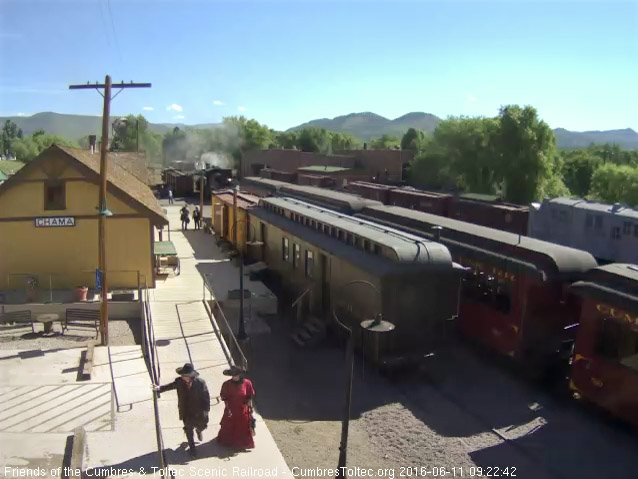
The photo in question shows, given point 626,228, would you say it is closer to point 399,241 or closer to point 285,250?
point 399,241

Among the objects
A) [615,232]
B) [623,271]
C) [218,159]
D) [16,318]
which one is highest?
[218,159]

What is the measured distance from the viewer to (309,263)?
16922 mm

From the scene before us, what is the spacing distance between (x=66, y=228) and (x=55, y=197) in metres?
1.07

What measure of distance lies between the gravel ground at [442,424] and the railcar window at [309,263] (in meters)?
3.22

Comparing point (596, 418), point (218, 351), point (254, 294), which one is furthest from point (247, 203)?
point (596, 418)

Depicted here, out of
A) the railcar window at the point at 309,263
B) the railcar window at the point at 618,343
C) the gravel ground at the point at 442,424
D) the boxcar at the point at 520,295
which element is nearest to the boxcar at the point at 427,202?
Result: the railcar window at the point at 309,263

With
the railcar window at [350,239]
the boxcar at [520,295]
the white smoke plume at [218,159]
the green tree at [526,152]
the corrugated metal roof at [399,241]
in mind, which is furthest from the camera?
the white smoke plume at [218,159]

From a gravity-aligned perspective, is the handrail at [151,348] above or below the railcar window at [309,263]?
below

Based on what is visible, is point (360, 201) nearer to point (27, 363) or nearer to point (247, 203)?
point (247, 203)

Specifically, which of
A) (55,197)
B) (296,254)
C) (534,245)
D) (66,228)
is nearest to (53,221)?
(66,228)

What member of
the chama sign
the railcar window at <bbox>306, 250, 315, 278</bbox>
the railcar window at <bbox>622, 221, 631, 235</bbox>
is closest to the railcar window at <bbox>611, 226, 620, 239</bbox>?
the railcar window at <bbox>622, 221, 631, 235</bbox>

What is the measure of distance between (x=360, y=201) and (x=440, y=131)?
41099 millimetres

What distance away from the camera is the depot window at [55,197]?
61.6ft

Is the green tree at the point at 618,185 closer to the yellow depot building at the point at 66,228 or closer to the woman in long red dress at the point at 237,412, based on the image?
the yellow depot building at the point at 66,228
